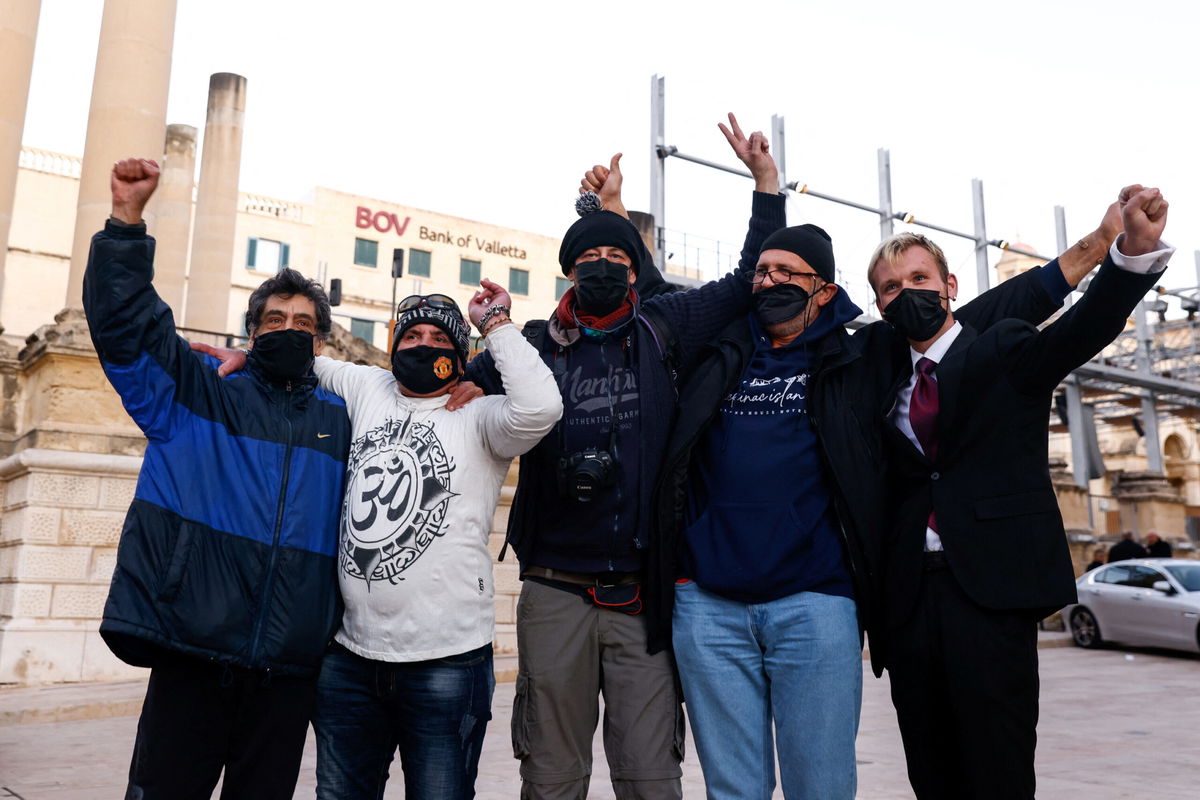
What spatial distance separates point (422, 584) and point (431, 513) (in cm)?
21

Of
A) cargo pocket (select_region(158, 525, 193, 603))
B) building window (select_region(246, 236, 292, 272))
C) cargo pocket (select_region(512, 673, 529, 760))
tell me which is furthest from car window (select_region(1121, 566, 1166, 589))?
building window (select_region(246, 236, 292, 272))

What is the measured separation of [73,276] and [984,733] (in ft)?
47.2

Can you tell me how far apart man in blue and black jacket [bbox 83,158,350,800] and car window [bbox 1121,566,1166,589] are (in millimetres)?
14053

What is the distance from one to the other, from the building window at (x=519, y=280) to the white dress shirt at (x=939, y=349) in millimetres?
48913

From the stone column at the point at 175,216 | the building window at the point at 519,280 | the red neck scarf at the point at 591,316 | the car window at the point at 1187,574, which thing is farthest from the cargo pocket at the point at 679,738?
the building window at the point at 519,280

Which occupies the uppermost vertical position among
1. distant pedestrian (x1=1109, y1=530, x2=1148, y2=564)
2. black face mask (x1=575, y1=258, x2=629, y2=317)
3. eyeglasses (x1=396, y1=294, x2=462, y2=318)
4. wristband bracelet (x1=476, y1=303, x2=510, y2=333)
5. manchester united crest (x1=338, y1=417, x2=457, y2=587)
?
black face mask (x1=575, y1=258, x2=629, y2=317)

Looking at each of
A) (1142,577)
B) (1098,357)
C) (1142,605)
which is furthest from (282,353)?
(1098,357)

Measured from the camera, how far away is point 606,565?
300 centimetres

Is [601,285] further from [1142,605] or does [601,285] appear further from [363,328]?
[363,328]

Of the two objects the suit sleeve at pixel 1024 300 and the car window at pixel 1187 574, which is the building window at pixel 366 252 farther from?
the suit sleeve at pixel 1024 300

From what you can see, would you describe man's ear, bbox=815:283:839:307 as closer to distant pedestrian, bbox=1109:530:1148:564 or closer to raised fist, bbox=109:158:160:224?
raised fist, bbox=109:158:160:224

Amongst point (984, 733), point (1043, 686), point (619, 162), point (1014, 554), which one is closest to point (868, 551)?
point (1014, 554)

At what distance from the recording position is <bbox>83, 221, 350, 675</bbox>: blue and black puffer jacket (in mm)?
2695

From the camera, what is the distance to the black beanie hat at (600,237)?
10.5 feet
